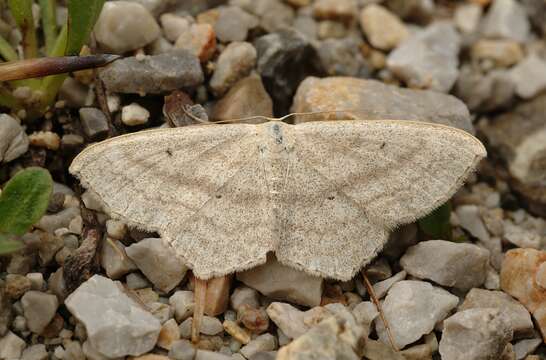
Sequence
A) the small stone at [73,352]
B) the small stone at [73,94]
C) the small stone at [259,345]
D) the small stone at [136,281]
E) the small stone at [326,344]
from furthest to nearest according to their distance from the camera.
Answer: the small stone at [73,94] < the small stone at [136,281] < the small stone at [259,345] < the small stone at [73,352] < the small stone at [326,344]

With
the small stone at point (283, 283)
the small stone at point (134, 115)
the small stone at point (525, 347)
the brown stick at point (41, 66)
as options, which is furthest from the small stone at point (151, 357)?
the small stone at point (525, 347)

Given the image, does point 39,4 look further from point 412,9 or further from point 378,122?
point 412,9

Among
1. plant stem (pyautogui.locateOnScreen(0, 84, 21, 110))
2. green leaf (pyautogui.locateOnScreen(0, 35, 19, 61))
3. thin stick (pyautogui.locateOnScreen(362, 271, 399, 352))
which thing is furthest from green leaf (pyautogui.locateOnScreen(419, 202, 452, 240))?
green leaf (pyautogui.locateOnScreen(0, 35, 19, 61))

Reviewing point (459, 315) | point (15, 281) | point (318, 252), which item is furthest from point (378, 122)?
point (15, 281)

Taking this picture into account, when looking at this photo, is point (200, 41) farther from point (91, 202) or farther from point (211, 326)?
point (211, 326)

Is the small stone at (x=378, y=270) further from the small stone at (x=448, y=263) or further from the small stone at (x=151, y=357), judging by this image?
the small stone at (x=151, y=357)

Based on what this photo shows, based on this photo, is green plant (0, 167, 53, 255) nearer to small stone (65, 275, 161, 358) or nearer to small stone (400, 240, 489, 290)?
small stone (65, 275, 161, 358)
